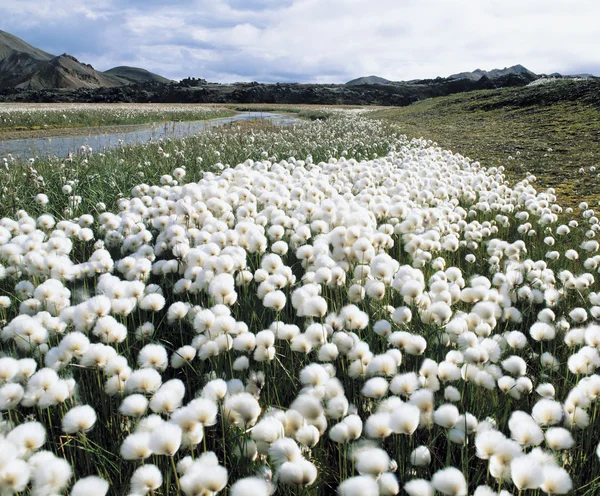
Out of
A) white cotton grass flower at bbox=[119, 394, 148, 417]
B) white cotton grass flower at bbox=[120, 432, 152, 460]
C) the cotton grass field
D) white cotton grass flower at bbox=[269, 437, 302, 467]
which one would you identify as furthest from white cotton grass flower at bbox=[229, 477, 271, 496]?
white cotton grass flower at bbox=[119, 394, 148, 417]

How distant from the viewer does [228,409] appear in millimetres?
1836

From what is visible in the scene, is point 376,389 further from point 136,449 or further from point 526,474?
point 136,449

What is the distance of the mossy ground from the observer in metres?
8.11

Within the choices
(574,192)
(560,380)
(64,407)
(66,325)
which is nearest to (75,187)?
(66,325)

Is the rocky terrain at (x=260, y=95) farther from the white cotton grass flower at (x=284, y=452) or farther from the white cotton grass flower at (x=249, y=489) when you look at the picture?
the white cotton grass flower at (x=249, y=489)

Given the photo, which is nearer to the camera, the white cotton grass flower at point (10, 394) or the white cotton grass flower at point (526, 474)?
the white cotton grass flower at point (526, 474)

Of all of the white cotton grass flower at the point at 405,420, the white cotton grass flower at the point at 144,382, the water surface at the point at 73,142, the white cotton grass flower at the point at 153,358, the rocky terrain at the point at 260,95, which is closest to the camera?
the white cotton grass flower at the point at 405,420

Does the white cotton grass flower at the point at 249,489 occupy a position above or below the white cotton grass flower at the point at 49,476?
above

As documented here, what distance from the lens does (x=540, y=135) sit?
43.4 ft

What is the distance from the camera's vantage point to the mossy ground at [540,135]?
811 cm

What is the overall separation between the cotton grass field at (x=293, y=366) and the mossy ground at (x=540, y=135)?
12.0 ft

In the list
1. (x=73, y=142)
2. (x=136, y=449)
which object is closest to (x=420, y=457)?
(x=136, y=449)

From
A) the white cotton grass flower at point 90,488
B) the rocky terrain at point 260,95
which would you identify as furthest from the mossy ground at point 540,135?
the rocky terrain at point 260,95

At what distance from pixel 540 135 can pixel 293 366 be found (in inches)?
530
